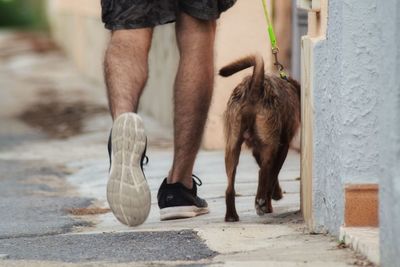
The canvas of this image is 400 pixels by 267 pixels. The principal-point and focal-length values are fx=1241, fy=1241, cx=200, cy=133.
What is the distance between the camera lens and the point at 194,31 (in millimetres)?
5746

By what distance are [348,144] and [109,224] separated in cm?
170

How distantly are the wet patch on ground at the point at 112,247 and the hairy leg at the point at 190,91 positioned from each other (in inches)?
29.1

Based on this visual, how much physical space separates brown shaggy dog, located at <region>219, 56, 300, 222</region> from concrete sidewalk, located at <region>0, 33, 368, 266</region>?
15cm

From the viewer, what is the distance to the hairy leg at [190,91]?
5777mm

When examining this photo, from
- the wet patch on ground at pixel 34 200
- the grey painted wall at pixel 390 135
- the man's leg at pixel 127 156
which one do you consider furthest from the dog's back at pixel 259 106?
the grey painted wall at pixel 390 135

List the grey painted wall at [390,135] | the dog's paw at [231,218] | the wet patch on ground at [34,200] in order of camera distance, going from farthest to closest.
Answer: the wet patch on ground at [34,200]
the dog's paw at [231,218]
the grey painted wall at [390,135]

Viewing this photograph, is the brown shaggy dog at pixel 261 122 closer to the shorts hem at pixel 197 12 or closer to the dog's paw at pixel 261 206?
the dog's paw at pixel 261 206

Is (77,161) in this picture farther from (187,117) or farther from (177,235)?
(177,235)

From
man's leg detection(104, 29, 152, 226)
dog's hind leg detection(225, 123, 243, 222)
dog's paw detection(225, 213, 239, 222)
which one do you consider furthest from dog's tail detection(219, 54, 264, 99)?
dog's paw detection(225, 213, 239, 222)

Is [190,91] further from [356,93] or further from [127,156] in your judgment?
[356,93]

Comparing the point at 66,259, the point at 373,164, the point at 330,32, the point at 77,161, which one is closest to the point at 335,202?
the point at 373,164

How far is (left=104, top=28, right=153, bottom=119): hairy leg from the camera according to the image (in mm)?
5527

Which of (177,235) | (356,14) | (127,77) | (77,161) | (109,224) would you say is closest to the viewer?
(356,14)

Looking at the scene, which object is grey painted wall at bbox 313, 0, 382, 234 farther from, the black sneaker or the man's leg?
the black sneaker
